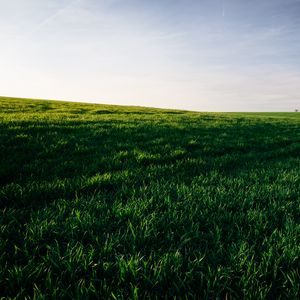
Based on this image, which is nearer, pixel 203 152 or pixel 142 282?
pixel 142 282

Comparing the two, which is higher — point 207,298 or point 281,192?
point 281,192

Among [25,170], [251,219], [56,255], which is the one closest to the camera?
[56,255]

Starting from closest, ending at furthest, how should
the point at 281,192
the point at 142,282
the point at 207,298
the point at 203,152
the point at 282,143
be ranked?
the point at 207,298
the point at 142,282
the point at 281,192
the point at 203,152
the point at 282,143

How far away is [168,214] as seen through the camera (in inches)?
117

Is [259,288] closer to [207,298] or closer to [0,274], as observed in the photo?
→ [207,298]

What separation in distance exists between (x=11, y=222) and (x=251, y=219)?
2.77m

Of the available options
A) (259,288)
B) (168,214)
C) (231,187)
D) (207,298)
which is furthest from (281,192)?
(207,298)

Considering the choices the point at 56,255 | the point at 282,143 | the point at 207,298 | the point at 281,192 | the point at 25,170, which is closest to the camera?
the point at 207,298

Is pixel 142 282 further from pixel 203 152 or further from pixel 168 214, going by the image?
pixel 203 152

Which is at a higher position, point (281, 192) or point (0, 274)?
point (281, 192)

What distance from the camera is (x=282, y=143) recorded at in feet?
33.1

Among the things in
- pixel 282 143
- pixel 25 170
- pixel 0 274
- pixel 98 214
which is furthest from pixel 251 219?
pixel 282 143

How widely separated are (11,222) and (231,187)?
3240mm

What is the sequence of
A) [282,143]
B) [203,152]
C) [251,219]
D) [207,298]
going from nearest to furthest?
[207,298] < [251,219] < [203,152] < [282,143]
